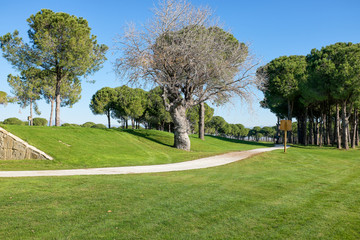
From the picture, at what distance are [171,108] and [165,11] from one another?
7457 millimetres

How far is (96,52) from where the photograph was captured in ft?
97.8

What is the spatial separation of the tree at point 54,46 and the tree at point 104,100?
24.3 meters

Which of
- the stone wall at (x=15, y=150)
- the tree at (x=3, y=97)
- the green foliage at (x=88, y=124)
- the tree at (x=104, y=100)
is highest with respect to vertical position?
the tree at (x=104, y=100)

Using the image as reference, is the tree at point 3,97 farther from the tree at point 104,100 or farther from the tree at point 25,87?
the tree at point 104,100

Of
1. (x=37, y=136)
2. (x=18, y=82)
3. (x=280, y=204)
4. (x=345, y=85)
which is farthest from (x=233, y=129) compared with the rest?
(x=280, y=204)

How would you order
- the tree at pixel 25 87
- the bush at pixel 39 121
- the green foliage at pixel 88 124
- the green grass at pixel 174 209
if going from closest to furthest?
1. the green grass at pixel 174 209
2. the tree at pixel 25 87
3. the bush at pixel 39 121
4. the green foliage at pixel 88 124

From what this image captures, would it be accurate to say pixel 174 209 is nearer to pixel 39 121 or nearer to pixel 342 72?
pixel 342 72

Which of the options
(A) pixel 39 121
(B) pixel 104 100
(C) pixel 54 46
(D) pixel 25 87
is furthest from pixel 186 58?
(A) pixel 39 121

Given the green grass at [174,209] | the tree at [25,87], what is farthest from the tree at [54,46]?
the green grass at [174,209]

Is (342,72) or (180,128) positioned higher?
(342,72)

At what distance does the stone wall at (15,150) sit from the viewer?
13508mm

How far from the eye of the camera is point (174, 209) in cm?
571

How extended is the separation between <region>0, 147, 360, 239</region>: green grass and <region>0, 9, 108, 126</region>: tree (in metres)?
20.3

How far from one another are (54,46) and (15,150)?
599 inches
